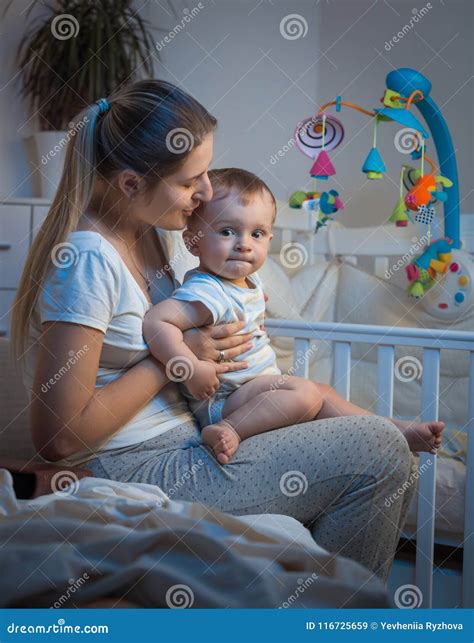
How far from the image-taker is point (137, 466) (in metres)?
0.84

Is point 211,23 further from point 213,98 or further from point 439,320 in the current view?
point 439,320

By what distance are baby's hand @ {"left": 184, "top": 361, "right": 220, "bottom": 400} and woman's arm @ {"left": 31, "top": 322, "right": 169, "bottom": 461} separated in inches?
1.4

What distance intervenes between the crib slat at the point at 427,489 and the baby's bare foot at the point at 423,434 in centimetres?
15

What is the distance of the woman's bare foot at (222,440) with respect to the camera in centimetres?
82

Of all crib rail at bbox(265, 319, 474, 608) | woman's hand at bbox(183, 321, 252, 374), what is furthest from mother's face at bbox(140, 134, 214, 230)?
crib rail at bbox(265, 319, 474, 608)

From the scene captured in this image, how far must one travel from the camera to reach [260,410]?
861 millimetres

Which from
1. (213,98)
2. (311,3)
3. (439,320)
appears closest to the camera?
(311,3)

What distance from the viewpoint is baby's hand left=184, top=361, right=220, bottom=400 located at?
0.85 metres

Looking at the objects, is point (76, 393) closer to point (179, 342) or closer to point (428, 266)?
point (179, 342)

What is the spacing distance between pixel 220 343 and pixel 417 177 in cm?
71

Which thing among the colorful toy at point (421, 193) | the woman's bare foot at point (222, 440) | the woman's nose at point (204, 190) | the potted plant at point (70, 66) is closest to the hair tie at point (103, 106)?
the woman's nose at point (204, 190)

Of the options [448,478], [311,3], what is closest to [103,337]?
[311,3]

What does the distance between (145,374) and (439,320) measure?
3.07 ft

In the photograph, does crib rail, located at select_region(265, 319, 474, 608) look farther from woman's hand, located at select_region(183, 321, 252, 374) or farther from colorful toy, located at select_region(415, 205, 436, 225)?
colorful toy, located at select_region(415, 205, 436, 225)
